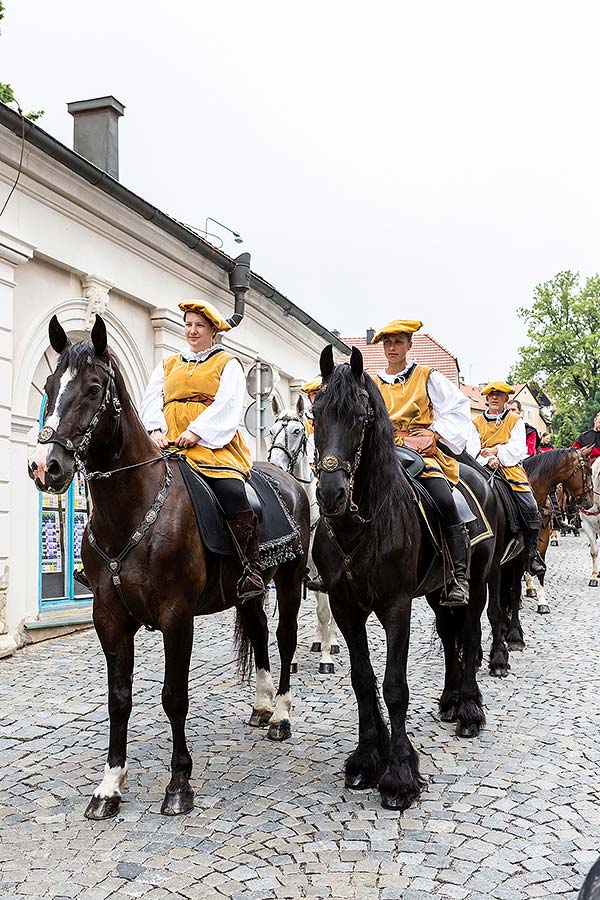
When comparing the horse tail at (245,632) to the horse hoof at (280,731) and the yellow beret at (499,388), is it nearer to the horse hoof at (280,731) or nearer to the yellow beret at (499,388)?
the horse hoof at (280,731)

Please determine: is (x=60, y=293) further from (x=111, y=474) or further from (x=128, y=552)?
(x=128, y=552)

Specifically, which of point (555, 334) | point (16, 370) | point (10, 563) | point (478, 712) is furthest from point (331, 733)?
point (555, 334)

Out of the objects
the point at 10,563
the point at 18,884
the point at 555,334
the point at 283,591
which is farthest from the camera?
the point at 555,334

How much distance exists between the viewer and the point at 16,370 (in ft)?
29.5

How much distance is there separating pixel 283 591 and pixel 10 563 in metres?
3.85

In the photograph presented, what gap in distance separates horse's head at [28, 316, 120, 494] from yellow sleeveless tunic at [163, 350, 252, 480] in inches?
34.7

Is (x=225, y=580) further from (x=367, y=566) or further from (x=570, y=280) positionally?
(x=570, y=280)

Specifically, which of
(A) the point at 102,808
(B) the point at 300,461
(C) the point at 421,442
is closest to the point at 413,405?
(C) the point at 421,442

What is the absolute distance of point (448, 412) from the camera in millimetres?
5441

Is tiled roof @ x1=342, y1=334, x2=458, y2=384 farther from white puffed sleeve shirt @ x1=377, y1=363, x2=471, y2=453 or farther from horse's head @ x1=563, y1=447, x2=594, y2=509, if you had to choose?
white puffed sleeve shirt @ x1=377, y1=363, x2=471, y2=453

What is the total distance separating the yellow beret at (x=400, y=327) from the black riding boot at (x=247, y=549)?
1412 mm

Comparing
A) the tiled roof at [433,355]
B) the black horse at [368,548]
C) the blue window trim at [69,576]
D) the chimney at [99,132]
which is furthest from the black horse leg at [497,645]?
the tiled roof at [433,355]

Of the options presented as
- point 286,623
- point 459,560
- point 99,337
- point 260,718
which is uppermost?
point 99,337

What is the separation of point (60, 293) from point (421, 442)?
596cm
